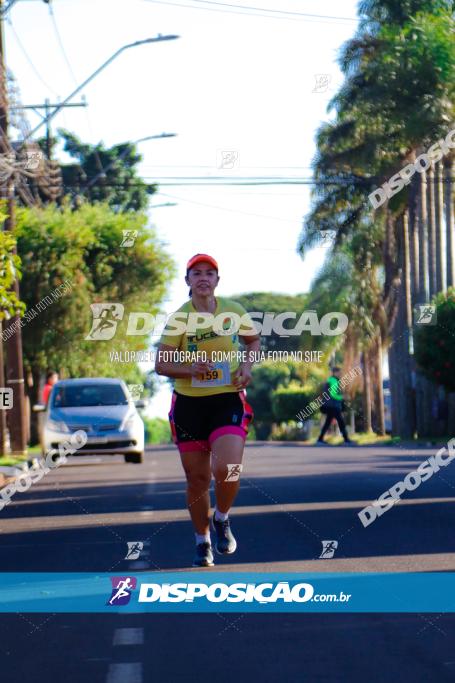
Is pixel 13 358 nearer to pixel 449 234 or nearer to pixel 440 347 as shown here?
pixel 440 347

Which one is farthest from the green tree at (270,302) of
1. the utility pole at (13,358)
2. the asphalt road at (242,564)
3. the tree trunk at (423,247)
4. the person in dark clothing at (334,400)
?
the asphalt road at (242,564)

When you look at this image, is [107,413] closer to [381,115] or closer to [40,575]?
[40,575]

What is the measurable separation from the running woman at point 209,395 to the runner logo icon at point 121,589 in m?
0.57

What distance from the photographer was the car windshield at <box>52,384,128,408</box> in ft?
88.3

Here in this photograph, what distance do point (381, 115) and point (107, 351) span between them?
11928 mm

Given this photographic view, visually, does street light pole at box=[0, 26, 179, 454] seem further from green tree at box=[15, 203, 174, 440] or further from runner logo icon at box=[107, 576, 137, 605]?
runner logo icon at box=[107, 576, 137, 605]

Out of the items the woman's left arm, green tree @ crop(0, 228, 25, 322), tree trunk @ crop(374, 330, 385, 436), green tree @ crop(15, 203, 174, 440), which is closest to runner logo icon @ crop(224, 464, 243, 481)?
the woman's left arm

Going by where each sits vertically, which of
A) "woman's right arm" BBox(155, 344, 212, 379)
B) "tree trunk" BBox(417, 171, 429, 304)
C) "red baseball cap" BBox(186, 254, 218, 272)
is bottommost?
"woman's right arm" BBox(155, 344, 212, 379)

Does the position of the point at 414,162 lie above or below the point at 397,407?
above

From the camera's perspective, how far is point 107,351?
49.0 m
